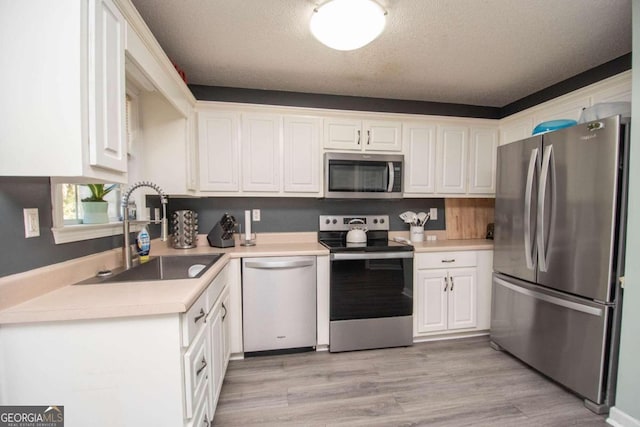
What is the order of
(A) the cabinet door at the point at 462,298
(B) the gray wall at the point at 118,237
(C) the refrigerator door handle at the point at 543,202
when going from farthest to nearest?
(A) the cabinet door at the point at 462,298, (C) the refrigerator door handle at the point at 543,202, (B) the gray wall at the point at 118,237

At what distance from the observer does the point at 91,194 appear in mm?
1480

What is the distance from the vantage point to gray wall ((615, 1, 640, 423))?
1404 millimetres

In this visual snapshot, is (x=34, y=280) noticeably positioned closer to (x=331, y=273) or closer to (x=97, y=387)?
(x=97, y=387)

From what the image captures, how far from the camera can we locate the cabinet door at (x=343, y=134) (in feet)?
8.14

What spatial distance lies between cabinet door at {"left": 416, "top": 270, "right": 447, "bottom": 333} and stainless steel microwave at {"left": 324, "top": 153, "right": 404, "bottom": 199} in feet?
2.67

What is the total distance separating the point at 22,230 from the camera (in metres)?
1.04

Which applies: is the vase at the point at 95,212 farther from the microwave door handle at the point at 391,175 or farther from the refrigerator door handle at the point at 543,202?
the refrigerator door handle at the point at 543,202

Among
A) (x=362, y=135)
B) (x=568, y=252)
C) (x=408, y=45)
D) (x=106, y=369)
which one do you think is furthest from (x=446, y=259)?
(x=106, y=369)

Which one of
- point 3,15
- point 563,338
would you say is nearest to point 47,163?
point 3,15

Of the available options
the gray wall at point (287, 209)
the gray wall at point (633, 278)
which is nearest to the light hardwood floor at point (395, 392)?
the gray wall at point (633, 278)

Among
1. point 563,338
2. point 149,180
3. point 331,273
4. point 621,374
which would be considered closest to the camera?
point 621,374

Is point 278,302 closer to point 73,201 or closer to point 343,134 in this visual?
point 73,201

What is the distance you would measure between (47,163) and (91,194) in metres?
0.68

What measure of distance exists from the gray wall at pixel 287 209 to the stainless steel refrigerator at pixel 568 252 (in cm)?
105
